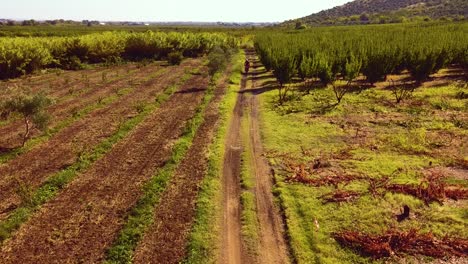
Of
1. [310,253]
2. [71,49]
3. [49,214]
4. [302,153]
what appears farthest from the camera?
[71,49]

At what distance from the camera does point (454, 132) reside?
20938 mm

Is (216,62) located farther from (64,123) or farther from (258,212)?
(258,212)

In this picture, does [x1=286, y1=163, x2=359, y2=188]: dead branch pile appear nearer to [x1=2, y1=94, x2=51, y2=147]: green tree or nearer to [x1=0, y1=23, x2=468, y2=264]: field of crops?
[x1=0, y1=23, x2=468, y2=264]: field of crops

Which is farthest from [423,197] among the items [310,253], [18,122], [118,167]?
[18,122]

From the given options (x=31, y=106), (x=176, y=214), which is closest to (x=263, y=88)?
(x=31, y=106)

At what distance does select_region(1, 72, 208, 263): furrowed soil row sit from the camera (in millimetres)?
10820

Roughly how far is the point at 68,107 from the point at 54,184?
44.8 ft

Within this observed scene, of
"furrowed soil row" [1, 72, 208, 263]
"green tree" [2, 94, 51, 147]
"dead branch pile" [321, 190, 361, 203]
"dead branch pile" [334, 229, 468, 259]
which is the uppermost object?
"green tree" [2, 94, 51, 147]

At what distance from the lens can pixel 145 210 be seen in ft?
42.3

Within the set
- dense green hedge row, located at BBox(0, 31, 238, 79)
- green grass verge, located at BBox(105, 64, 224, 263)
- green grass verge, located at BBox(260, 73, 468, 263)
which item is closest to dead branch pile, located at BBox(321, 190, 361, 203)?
green grass verge, located at BBox(260, 73, 468, 263)

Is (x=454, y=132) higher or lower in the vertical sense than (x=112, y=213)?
higher

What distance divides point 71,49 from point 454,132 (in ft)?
149

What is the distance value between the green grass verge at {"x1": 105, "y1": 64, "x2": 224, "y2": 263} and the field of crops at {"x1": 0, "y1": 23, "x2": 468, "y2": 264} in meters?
0.06

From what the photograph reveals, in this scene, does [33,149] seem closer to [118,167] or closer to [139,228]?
[118,167]
